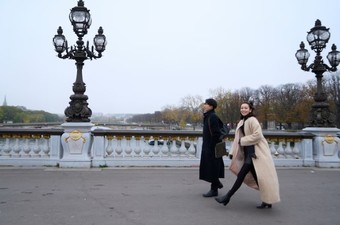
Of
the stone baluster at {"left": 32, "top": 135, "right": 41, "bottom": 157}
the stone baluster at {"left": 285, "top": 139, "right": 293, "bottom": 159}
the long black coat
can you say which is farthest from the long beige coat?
the stone baluster at {"left": 32, "top": 135, "right": 41, "bottom": 157}

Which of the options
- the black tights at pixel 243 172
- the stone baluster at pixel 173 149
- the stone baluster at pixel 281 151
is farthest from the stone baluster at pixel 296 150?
the black tights at pixel 243 172

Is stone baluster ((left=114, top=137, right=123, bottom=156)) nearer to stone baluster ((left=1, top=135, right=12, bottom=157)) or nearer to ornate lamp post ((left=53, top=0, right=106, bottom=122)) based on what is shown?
ornate lamp post ((left=53, top=0, right=106, bottom=122))

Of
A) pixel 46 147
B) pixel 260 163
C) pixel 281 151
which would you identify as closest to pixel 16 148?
pixel 46 147

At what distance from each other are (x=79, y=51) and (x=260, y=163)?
7195 mm

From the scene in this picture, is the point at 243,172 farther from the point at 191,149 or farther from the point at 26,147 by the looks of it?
the point at 26,147

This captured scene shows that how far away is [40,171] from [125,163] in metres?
2.54

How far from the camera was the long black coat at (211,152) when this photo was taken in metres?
5.88

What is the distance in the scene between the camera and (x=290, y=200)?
5914 mm

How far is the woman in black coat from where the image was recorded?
588cm

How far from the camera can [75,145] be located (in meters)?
9.28

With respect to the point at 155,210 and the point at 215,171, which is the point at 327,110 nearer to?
the point at 215,171

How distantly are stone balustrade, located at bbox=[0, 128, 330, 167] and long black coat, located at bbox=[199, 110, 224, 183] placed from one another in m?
3.92

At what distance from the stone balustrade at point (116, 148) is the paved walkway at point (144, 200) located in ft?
3.38

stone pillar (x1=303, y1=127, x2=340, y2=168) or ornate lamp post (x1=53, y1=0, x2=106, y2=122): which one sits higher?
ornate lamp post (x1=53, y1=0, x2=106, y2=122)
